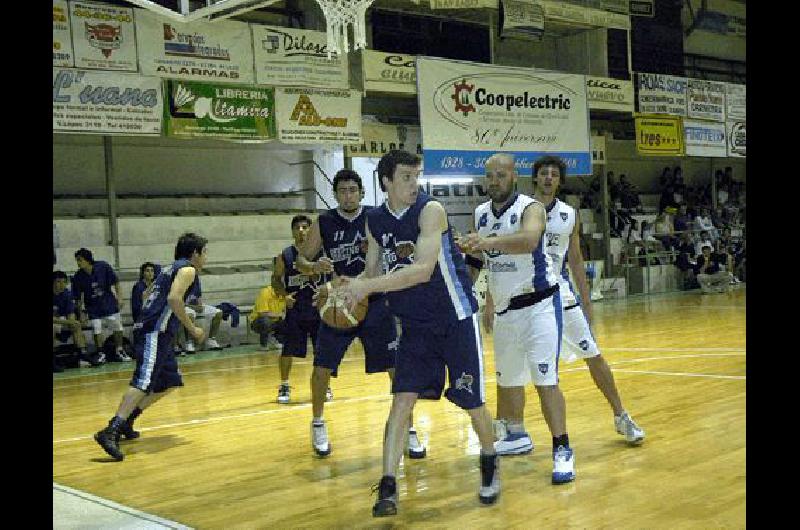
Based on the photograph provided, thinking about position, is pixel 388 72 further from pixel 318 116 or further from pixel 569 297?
pixel 569 297

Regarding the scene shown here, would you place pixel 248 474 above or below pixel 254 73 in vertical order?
below

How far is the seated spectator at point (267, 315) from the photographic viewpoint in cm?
1341

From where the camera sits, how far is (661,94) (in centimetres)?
2103

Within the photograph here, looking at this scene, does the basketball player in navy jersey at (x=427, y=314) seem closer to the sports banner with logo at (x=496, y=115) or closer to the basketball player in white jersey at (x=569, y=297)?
the basketball player in white jersey at (x=569, y=297)

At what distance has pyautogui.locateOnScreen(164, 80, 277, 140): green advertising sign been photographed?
1404 centimetres

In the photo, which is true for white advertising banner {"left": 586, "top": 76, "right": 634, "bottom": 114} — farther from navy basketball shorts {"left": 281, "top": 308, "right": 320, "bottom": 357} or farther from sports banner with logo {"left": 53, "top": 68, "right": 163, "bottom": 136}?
navy basketball shorts {"left": 281, "top": 308, "right": 320, "bottom": 357}

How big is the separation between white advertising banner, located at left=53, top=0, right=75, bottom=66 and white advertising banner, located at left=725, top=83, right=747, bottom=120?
54.1 feet

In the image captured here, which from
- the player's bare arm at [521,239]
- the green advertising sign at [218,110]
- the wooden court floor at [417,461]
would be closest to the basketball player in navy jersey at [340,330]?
the wooden court floor at [417,461]

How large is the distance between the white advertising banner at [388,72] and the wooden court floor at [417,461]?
307 inches

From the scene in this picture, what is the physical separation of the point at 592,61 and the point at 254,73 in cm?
973

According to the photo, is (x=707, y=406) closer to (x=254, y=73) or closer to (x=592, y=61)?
(x=254, y=73)

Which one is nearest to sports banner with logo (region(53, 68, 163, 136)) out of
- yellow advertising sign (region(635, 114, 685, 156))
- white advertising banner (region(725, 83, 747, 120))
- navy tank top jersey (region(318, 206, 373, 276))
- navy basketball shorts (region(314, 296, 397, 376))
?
navy tank top jersey (region(318, 206, 373, 276))
